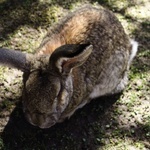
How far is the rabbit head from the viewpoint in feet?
13.3

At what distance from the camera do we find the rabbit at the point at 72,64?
4133 mm

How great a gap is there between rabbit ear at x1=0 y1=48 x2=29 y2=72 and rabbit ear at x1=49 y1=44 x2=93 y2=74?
32 cm

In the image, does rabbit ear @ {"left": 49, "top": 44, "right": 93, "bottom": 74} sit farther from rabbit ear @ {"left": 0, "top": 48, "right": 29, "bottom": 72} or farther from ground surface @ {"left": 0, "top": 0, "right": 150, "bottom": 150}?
ground surface @ {"left": 0, "top": 0, "right": 150, "bottom": 150}

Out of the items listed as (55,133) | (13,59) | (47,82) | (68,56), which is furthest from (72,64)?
(55,133)

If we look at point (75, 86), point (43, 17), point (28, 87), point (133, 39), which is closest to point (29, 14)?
point (43, 17)

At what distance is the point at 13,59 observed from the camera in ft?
13.8

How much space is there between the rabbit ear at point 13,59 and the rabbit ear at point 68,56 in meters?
0.32

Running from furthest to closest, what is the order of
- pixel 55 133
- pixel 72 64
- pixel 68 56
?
pixel 55 133, pixel 72 64, pixel 68 56

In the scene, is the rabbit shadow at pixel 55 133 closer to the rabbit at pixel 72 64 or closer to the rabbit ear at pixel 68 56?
the rabbit at pixel 72 64

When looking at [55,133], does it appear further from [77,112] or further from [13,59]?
[13,59]

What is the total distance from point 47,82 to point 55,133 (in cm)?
116

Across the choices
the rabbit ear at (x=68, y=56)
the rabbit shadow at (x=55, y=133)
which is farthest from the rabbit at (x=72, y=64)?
the rabbit shadow at (x=55, y=133)

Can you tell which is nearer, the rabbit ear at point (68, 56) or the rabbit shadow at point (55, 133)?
the rabbit ear at point (68, 56)

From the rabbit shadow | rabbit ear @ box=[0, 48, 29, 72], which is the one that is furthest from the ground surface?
rabbit ear @ box=[0, 48, 29, 72]
